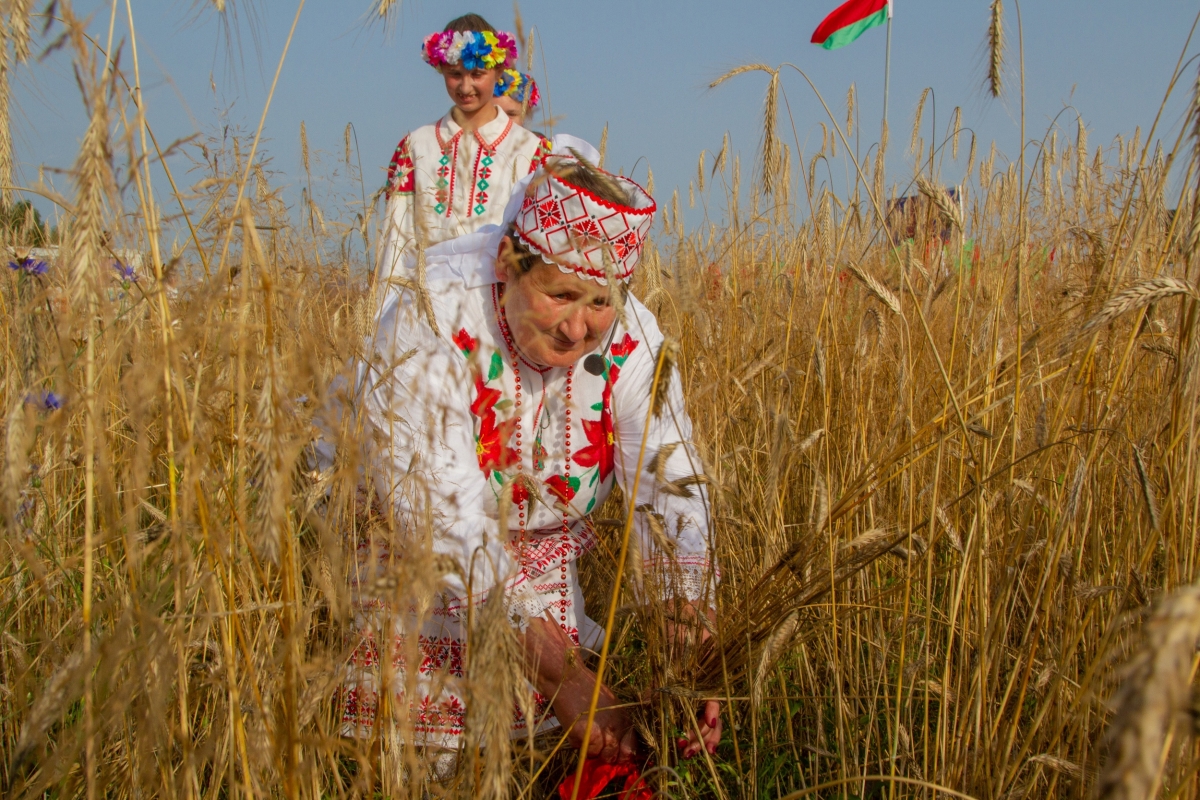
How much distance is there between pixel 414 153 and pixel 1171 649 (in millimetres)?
3208

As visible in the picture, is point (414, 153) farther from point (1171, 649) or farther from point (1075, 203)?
point (1171, 649)

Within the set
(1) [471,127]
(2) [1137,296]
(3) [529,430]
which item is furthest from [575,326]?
(1) [471,127]

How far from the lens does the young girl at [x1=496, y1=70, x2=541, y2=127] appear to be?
347cm

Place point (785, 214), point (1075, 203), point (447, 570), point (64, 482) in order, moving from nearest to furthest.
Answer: point (447, 570)
point (64, 482)
point (1075, 203)
point (785, 214)

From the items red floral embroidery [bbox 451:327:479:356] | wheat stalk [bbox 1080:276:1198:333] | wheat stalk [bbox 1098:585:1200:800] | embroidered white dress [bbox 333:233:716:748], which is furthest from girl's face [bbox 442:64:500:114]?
wheat stalk [bbox 1098:585:1200:800]

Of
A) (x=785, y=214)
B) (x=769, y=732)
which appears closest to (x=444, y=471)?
(x=769, y=732)

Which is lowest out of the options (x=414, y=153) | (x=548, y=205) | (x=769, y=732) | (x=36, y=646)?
(x=769, y=732)

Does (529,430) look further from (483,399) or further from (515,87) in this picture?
(515,87)

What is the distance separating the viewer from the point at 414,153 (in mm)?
3207

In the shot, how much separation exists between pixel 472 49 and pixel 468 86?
0.46 feet

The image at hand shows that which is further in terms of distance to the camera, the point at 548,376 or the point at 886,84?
the point at 548,376

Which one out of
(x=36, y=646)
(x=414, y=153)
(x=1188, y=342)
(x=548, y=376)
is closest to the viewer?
(x=1188, y=342)

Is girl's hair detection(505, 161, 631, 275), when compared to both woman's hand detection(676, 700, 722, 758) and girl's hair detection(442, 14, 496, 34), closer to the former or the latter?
woman's hand detection(676, 700, 722, 758)

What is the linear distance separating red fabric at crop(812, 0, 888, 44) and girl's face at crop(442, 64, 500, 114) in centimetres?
161
